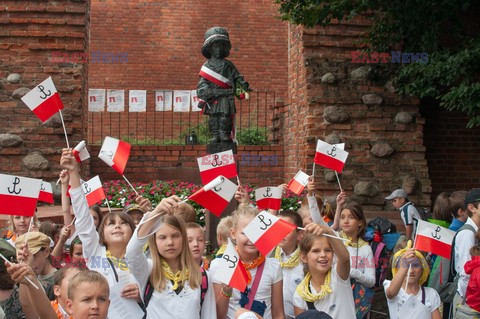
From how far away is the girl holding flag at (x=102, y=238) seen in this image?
4022 millimetres

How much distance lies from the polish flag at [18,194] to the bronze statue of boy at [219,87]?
3975 mm

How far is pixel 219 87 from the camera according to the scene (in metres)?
7.82

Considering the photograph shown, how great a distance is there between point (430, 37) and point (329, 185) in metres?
2.56

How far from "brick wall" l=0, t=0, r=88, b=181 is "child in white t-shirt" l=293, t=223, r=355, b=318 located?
20.8 feet

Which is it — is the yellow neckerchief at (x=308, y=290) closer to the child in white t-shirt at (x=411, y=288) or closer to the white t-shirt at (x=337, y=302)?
the white t-shirt at (x=337, y=302)

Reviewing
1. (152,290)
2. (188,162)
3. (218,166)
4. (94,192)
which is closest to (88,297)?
(152,290)

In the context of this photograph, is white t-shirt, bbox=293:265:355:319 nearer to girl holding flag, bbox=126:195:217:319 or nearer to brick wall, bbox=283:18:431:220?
girl holding flag, bbox=126:195:217:319

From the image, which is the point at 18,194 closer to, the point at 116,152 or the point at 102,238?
the point at 102,238

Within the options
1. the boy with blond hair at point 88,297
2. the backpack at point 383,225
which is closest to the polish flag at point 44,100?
the boy with blond hair at point 88,297

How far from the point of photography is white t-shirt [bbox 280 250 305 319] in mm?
4542

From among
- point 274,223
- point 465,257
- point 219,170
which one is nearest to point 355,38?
point 219,170

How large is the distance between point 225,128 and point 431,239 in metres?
3.78

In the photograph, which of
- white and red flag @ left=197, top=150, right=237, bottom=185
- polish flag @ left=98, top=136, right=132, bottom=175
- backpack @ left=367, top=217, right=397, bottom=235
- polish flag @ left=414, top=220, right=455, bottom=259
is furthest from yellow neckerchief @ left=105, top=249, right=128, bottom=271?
backpack @ left=367, top=217, right=397, bottom=235

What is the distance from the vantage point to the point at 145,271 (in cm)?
371
